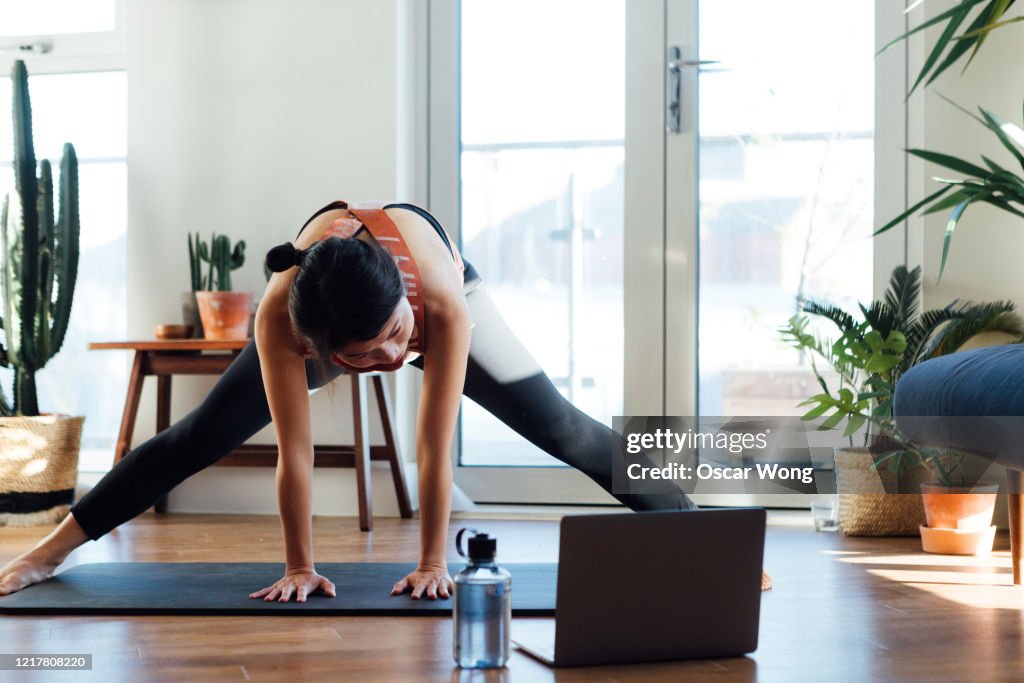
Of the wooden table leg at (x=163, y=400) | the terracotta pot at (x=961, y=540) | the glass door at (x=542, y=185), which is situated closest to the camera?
the terracotta pot at (x=961, y=540)

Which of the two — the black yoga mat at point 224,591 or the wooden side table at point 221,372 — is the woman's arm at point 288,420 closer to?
the black yoga mat at point 224,591

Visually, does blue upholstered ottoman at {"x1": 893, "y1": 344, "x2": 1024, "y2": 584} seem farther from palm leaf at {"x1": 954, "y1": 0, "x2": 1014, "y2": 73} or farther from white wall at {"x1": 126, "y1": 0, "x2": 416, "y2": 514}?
white wall at {"x1": 126, "y1": 0, "x2": 416, "y2": 514}

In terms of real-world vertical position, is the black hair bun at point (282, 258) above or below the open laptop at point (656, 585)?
above

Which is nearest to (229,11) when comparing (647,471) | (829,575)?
(647,471)

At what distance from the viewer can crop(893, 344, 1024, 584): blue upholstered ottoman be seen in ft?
4.31

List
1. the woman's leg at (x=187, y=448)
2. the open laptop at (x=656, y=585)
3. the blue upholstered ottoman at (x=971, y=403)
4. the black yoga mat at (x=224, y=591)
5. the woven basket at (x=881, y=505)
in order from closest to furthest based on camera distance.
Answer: the blue upholstered ottoman at (x=971, y=403), the open laptop at (x=656, y=585), the black yoga mat at (x=224, y=591), the woman's leg at (x=187, y=448), the woven basket at (x=881, y=505)

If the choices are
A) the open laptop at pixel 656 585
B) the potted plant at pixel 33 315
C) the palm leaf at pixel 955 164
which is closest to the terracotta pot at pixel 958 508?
the palm leaf at pixel 955 164

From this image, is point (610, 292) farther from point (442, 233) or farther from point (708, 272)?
point (442, 233)

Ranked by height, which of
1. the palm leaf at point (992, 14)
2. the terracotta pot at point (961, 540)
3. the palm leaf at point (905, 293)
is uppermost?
the palm leaf at point (992, 14)

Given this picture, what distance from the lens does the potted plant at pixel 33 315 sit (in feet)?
10.3

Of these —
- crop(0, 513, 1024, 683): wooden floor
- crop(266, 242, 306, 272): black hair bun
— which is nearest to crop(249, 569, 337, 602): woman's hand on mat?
crop(0, 513, 1024, 683): wooden floor

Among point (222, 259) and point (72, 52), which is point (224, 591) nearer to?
point (222, 259)

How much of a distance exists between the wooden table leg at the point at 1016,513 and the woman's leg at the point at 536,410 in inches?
24.2

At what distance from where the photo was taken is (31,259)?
3.22 meters
